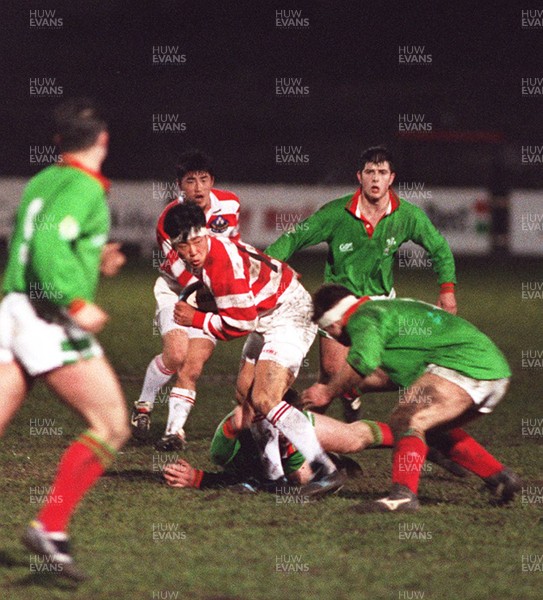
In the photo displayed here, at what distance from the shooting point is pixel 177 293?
9391 mm

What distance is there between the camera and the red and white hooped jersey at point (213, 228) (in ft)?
29.7

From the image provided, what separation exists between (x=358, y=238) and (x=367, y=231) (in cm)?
9

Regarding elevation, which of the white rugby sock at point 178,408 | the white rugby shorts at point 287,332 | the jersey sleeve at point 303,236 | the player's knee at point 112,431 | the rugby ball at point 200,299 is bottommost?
the white rugby sock at point 178,408

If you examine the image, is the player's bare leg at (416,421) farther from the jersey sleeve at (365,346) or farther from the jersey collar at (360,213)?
the jersey collar at (360,213)

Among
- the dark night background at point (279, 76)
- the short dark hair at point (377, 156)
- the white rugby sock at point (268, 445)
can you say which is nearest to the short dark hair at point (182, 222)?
the white rugby sock at point (268, 445)

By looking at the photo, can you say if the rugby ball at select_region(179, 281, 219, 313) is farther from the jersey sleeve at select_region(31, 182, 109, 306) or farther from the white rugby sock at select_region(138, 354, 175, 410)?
the jersey sleeve at select_region(31, 182, 109, 306)

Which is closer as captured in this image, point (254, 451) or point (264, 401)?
point (264, 401)

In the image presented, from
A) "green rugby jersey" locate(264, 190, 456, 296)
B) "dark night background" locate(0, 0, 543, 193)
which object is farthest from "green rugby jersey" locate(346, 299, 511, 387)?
"dark night background" locate(0, 0, 543, 193)

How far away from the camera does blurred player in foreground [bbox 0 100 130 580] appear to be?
4.93 m

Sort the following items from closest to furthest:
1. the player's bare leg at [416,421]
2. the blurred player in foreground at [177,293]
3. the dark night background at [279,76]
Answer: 1. the player's bare leg at [416,421]
2. the blurred player in foreground at [177,293]
3. the dark night background at [279,76]

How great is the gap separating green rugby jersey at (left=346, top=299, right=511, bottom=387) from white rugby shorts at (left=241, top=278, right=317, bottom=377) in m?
0.73

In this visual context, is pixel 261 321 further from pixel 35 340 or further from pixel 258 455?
pixel 35 340

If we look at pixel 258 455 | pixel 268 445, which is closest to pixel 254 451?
pixel 258 455

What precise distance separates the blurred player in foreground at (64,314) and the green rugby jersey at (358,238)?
12.6 ft
